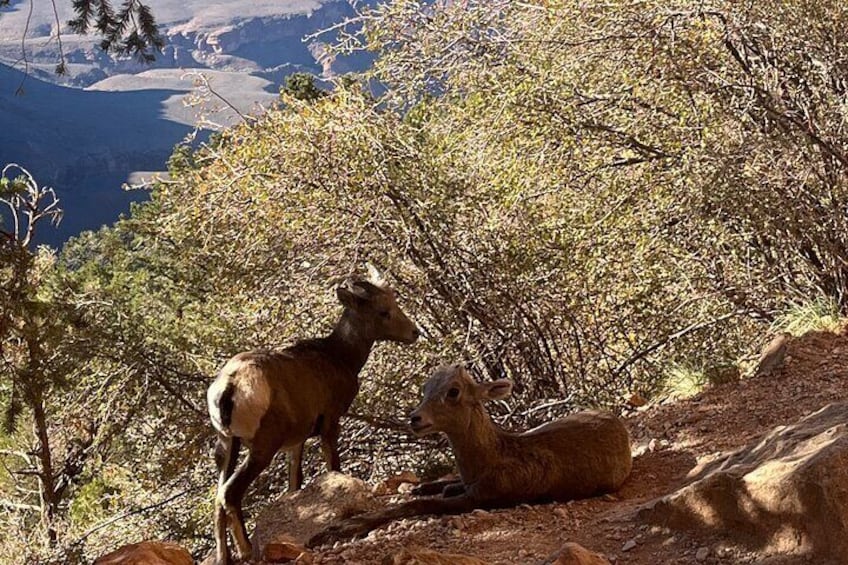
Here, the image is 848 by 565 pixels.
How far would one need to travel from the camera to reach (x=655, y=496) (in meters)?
5.38

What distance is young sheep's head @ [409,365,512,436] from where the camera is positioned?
5.51 meters

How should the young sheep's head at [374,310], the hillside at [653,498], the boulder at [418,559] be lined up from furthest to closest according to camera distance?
the young sheep's head at [374,310]
the hillside at [653,498]
the boulder at [418,559]

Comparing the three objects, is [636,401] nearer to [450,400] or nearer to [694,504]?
[450,400]

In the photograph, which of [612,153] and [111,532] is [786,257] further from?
[111,532]

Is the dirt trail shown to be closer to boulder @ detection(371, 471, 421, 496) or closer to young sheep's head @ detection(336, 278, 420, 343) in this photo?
boulder @ detection(371, 471, 421, 496)

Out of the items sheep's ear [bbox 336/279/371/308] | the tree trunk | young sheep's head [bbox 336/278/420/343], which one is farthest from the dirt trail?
the tree trunk

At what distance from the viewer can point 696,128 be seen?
29.1 ft

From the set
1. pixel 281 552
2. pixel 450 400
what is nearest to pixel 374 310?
pixel 450 400

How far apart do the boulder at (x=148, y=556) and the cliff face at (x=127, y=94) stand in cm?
7375

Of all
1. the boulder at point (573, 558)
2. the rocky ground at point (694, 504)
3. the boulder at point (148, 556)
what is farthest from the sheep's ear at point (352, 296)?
the boulder at point (573, 558)

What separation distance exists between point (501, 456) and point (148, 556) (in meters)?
2.27

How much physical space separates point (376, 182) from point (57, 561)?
5457mm

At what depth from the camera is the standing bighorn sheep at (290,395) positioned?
547 centimetres

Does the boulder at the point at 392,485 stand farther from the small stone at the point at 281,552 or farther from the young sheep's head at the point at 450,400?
the small stone at the point at 281,552
